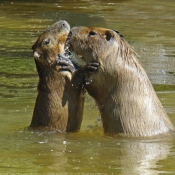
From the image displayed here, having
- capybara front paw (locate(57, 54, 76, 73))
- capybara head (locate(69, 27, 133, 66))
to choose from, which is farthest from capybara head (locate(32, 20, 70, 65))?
capybara head (locate(69, 27, 133, 66))

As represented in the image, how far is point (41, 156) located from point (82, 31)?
168 cm

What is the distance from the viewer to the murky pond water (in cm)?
617

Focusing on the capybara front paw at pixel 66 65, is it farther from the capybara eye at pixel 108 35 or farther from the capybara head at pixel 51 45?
the capybara eye at pixel 108 35

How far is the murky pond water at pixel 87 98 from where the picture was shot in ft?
20.2

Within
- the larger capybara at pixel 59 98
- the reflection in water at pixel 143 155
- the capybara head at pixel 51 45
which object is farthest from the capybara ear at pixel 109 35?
the reflection in water at pixel 143 155

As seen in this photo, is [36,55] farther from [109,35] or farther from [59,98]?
[109,35]

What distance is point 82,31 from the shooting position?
7609mm

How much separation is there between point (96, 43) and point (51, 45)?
58cm

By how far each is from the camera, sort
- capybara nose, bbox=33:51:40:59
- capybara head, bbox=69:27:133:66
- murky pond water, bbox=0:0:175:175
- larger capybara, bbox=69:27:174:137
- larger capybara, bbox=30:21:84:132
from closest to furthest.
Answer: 1. murky pond water, bbox=0:0:175:175
2. larger capybara, bbox=69:27:174:137
3. capybara head, bbox=69:27:133:66
4. larger capybara, bbox=30:21:84:132
5. capybara nose, bbox=33:51:40:59

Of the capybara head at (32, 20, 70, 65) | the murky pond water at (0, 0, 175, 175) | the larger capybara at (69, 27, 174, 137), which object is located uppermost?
the capybara head at (32, 20, 70, 65)

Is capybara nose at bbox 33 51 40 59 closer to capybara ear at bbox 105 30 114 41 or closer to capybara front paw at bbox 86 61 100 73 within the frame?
capybara front paw at bbox 86 61 100 73

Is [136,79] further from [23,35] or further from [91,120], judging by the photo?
[23,35]

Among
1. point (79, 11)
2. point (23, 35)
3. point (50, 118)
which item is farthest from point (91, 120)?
point (79, 11)

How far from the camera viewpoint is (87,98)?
370 inches
